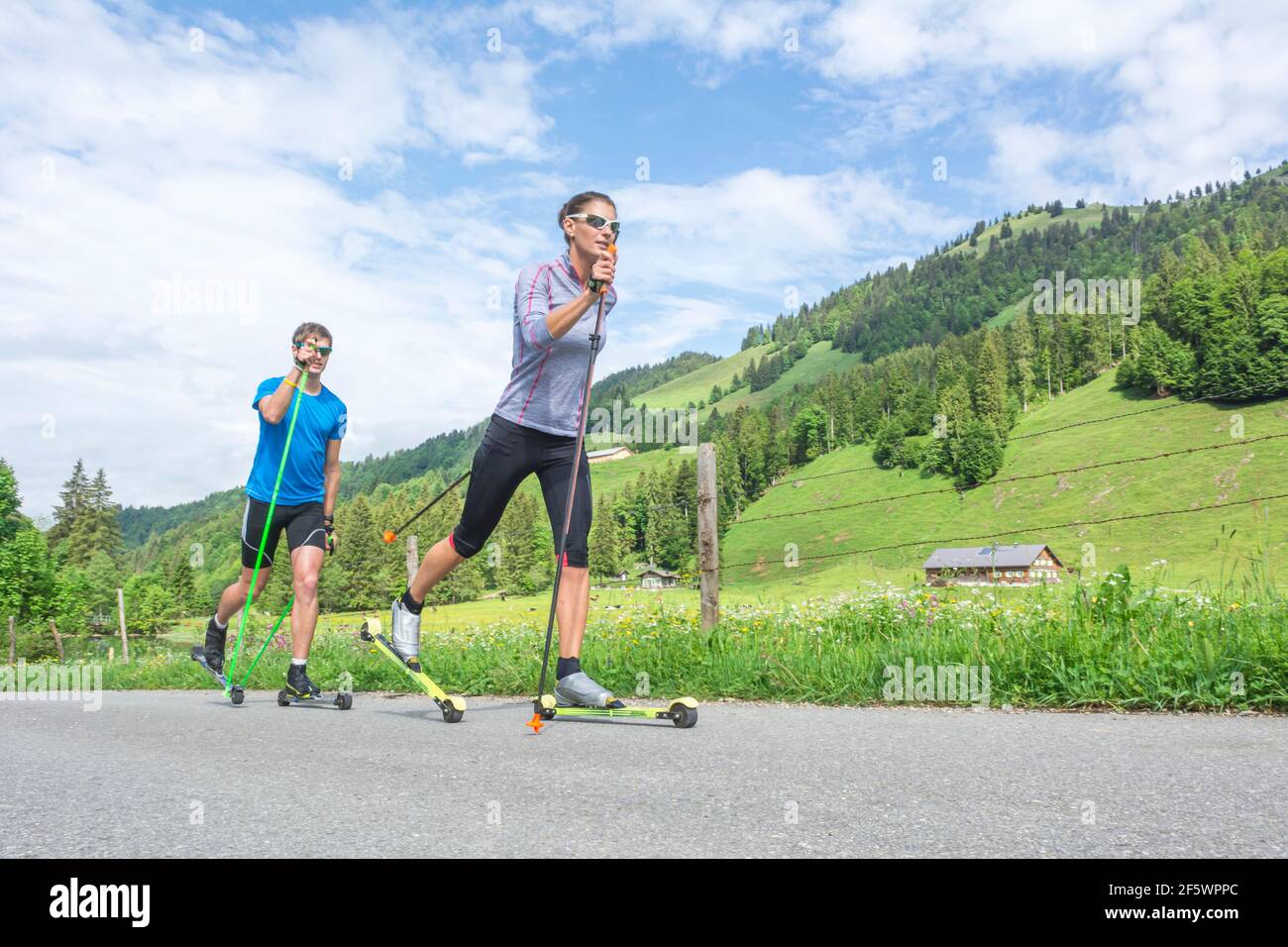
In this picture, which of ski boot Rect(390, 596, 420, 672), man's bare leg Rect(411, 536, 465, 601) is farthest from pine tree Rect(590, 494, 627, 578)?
man's bare leg Rect(411, 536, 465, 601)

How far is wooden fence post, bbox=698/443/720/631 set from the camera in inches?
290

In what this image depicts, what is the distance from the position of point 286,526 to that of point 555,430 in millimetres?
2716

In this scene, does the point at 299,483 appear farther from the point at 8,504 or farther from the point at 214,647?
the point at 8,504

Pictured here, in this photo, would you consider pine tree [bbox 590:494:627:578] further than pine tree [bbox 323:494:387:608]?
Yes

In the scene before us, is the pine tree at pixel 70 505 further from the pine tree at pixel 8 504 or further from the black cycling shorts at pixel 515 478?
the black cycling shorts at pixel 515 478

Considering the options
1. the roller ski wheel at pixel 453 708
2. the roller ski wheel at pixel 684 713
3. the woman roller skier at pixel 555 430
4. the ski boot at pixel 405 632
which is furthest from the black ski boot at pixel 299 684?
the roller ski wheel at pixel 684 713

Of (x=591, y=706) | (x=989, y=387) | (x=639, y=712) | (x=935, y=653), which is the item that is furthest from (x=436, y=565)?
(x=989, y=387)

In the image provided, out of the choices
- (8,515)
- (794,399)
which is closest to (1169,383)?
(794,399)

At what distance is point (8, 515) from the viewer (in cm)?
5291

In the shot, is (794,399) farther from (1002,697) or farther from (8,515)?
(1002,697)

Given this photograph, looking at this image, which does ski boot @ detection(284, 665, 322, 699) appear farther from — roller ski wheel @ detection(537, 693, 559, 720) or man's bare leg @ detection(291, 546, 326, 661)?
roller ski wheel @ detection(537, 693, 559, 720)

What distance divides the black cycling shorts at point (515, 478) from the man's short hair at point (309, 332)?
204cm

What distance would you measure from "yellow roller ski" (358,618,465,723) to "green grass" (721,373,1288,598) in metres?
71.4

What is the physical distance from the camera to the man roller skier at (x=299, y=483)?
611cm
